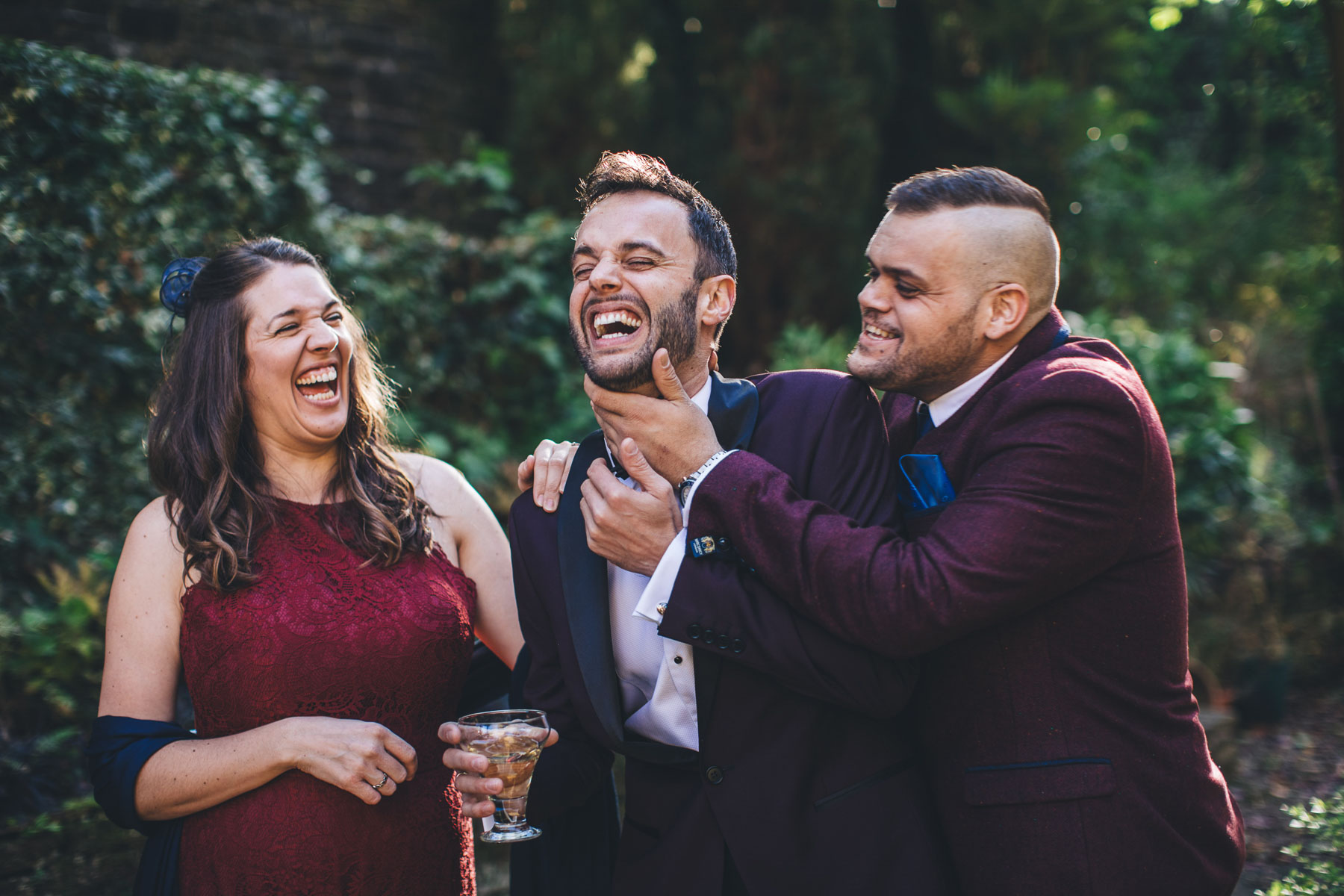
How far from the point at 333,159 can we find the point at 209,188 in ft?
3.72

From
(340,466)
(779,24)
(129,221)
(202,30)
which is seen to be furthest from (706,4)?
(340,466)

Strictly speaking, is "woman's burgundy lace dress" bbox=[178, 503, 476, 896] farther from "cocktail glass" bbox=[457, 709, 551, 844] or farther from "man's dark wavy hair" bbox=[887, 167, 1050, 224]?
"man's dark wavy hair" bbox=[887, 167, 1050, 224]

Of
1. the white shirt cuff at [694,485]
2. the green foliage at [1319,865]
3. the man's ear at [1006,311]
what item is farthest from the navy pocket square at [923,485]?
the green foliage at [1319,865]

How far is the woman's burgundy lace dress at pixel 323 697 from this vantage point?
7.54 feet

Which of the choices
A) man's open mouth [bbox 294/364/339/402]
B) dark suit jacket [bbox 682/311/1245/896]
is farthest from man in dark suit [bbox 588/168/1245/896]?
man's open mouth [bbox 294/364/339/402]

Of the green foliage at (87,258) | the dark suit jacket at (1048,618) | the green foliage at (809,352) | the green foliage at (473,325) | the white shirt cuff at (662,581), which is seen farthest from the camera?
the green foliage at (473,325)

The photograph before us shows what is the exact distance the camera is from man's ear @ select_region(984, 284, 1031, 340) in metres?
2.06

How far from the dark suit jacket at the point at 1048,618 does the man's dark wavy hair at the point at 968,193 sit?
15.0 inches

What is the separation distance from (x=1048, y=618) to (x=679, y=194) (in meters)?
1.32

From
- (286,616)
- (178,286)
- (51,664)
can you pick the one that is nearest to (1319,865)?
(286,616)

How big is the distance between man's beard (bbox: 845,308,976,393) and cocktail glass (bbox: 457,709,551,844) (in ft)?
3.42

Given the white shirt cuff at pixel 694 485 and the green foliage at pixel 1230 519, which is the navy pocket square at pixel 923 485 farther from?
the green foliage at pixel 1230 519

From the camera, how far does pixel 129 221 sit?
18.2ft

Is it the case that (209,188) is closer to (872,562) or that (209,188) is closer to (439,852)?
(439,852)
